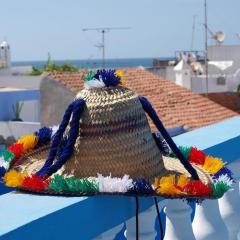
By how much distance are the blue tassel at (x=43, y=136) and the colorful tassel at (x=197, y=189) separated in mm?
658

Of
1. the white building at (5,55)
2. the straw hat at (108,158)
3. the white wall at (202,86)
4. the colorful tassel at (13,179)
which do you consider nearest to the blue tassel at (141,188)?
the straw hat at (108,158)

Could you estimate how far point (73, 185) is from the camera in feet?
5.31

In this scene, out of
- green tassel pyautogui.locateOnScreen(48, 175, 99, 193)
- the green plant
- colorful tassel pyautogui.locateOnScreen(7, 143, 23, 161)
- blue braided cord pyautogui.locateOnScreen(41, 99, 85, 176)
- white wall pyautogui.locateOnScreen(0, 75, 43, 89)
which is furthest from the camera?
white wall pyautogui.locateOnScreen(0, 75, 43, 89)

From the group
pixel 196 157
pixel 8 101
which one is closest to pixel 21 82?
pixel 8 101

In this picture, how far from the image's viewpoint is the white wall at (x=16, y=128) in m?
18.6

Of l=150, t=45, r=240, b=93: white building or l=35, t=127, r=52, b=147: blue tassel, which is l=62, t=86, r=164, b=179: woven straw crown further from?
l=150, t=45, r=240, b=93: white building

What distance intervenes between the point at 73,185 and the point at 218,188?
41 cm

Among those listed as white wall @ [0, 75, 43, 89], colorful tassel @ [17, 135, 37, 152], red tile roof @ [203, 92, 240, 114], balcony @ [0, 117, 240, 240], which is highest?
colorful tassel @ [17, 135, 37, 152]

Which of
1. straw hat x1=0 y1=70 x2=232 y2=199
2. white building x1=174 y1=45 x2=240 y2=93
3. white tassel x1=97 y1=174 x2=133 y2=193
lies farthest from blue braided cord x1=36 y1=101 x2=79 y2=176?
white building x1=174 y1=45 x2=240 y2=93

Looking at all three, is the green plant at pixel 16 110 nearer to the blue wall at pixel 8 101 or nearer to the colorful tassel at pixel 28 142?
the blue wall at pixel 8 101

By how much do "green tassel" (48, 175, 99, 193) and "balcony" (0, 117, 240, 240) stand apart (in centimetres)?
3

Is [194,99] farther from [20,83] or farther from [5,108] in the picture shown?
[20,83]

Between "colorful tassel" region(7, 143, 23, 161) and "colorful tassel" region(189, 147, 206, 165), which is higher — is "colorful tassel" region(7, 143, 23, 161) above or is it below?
above

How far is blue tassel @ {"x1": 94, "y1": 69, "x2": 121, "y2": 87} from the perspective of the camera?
6.07ft
